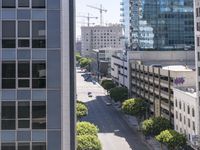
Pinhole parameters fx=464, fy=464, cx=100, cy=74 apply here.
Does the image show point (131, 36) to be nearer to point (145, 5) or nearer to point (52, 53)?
point (145, 5)

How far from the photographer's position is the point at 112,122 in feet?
376

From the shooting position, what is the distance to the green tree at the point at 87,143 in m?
66.1

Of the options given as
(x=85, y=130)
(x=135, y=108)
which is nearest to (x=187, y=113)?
(x=85, y=130)

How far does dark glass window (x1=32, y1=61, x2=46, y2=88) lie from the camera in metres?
24.9

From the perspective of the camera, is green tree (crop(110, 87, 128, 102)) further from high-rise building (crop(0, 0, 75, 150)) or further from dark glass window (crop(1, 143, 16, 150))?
dark glass window (crop(1, 143, 16, 150))

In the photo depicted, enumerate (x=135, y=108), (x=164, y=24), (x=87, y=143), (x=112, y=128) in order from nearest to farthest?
(x=87, y=143)
(x=112, y=128)
(x=135, y=108)
(x=164, y=24)

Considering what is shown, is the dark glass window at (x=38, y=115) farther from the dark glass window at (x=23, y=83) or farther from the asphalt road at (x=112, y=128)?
the asphalt road at (x=112, y=128)

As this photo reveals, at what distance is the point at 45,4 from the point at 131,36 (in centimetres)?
15298

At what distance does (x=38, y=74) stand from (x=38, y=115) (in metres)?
2.20

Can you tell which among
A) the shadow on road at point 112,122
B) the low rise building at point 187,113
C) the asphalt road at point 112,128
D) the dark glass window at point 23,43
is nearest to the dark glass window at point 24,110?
the dark glass window at point 23,43

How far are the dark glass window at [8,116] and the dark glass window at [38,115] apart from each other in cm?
111

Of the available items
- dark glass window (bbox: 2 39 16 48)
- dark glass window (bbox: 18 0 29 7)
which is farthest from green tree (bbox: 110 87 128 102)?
dark glass window (bbox: 18 0 29 7)

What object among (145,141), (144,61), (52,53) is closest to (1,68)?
(52,53)

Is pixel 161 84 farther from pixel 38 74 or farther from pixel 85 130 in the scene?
pixel 38 74
